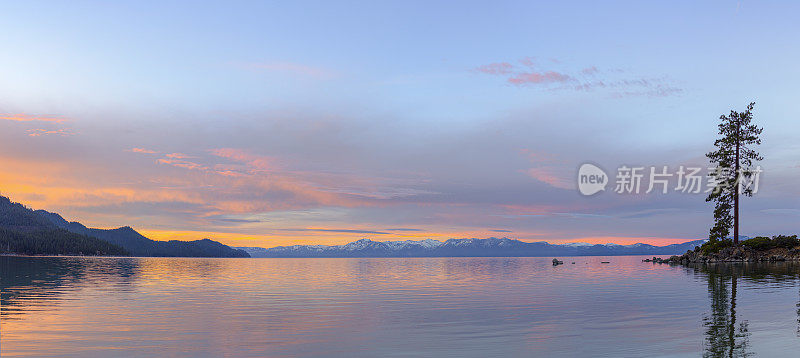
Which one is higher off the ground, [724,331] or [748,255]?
[724,331]

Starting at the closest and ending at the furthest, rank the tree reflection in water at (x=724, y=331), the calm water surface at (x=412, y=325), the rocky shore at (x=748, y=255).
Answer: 1. the tree reflection in water at (x=724, y=331)
2. the calm water surface at (x=412, y=325)
3. the rocky shore at (x=748, y=255)

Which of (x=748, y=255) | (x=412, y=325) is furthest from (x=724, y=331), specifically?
(x=748, y=255)

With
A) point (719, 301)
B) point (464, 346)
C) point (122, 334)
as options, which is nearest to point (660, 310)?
point (719, 301)

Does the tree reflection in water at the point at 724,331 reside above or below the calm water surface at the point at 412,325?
above

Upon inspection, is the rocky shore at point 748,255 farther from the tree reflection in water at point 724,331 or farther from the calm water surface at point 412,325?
the tree reflection in water at point 724,331

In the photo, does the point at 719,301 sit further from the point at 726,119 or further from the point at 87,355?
the point at 726,119

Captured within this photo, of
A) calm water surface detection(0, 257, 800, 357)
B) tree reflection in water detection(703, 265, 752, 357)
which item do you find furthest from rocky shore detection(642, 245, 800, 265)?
tree reflection in water detection(703, 265, 752, 357)

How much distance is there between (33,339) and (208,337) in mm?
7815

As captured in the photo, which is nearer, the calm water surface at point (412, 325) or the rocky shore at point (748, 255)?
the calm water surface at point (412, 325)

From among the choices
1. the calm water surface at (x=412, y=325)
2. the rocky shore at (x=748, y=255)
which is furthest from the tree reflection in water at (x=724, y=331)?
the rocky shore at (x=748, y=255)

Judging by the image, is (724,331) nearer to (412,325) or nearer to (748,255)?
(412,325)

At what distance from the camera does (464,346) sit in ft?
67.0

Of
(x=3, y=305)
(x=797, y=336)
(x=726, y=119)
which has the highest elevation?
(x=726, y=119)

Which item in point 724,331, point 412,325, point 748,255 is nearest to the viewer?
point 724,331
